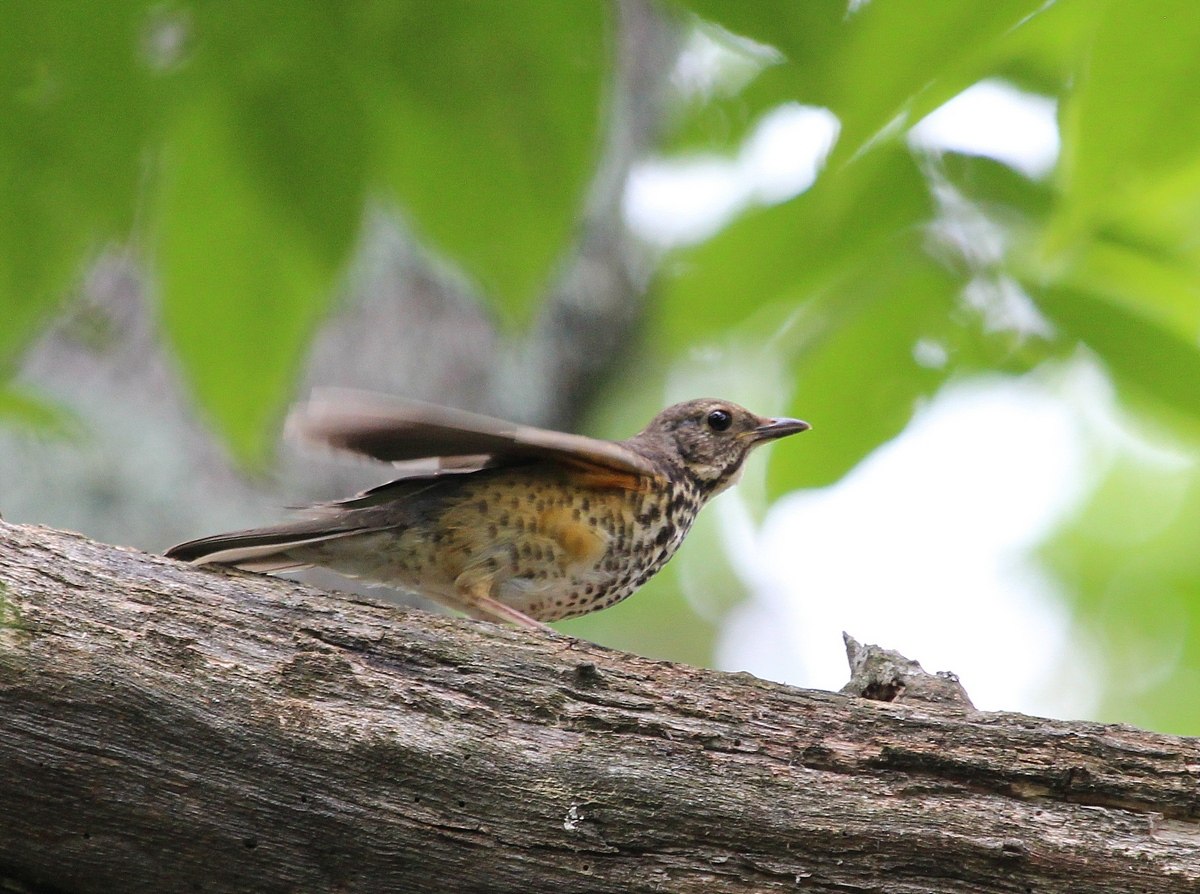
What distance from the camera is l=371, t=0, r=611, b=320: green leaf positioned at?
6.60 feet

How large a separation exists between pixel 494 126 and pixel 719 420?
3073mm

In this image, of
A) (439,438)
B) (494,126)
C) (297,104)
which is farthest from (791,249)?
(297,104)

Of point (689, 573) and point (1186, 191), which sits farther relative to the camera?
point (689, 573)

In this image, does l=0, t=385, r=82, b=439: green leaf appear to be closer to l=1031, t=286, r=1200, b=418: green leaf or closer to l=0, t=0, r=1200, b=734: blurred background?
→ l=0, t=0, r=1200, b=734: blurred background

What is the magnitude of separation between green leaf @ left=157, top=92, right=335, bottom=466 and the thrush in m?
1.03

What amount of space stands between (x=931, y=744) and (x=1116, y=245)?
1379mm

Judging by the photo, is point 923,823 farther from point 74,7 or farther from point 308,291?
point 74,7

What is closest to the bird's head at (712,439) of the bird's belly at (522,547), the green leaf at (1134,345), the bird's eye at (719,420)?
the bird's eye at (719,420)

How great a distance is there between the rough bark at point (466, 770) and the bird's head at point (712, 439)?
7.08 feet

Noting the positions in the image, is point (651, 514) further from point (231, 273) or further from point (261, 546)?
point (231, 273)

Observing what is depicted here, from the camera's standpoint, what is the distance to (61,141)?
2076 mm

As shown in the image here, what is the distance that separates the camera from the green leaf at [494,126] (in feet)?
6.60

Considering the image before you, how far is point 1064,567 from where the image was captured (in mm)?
9945

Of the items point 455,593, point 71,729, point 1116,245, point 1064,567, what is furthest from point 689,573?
point 71,729
